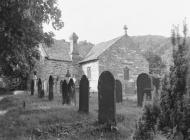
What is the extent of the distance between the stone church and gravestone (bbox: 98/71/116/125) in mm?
22094

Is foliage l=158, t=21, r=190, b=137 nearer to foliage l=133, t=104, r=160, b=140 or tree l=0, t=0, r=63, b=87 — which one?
foliage l=133, t=104, r=160, b=140

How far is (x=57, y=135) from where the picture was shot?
7.49 meters

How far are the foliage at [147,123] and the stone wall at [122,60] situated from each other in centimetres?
2606

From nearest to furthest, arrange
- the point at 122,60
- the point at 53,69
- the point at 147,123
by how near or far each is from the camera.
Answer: the point at 147,123 < the point at 122,60 < the point at 53,69

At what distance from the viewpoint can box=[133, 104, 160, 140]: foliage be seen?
503 cm

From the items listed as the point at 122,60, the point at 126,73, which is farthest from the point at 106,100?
the point at 126,73

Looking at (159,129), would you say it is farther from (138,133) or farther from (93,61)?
(93,61)

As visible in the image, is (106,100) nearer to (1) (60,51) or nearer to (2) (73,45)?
(1) (60,51)

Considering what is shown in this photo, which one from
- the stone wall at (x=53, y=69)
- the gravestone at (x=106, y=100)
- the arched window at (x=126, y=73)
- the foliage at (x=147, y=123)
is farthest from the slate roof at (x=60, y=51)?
the foliage at (x=147, y=123)

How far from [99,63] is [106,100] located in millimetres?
22682

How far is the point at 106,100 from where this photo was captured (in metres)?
8.70

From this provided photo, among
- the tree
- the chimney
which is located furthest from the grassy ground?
the chimney

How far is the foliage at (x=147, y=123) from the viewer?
198 inches

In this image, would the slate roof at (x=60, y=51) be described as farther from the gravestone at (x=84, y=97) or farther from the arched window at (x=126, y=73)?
the gravestone at (x=84, y=97)
